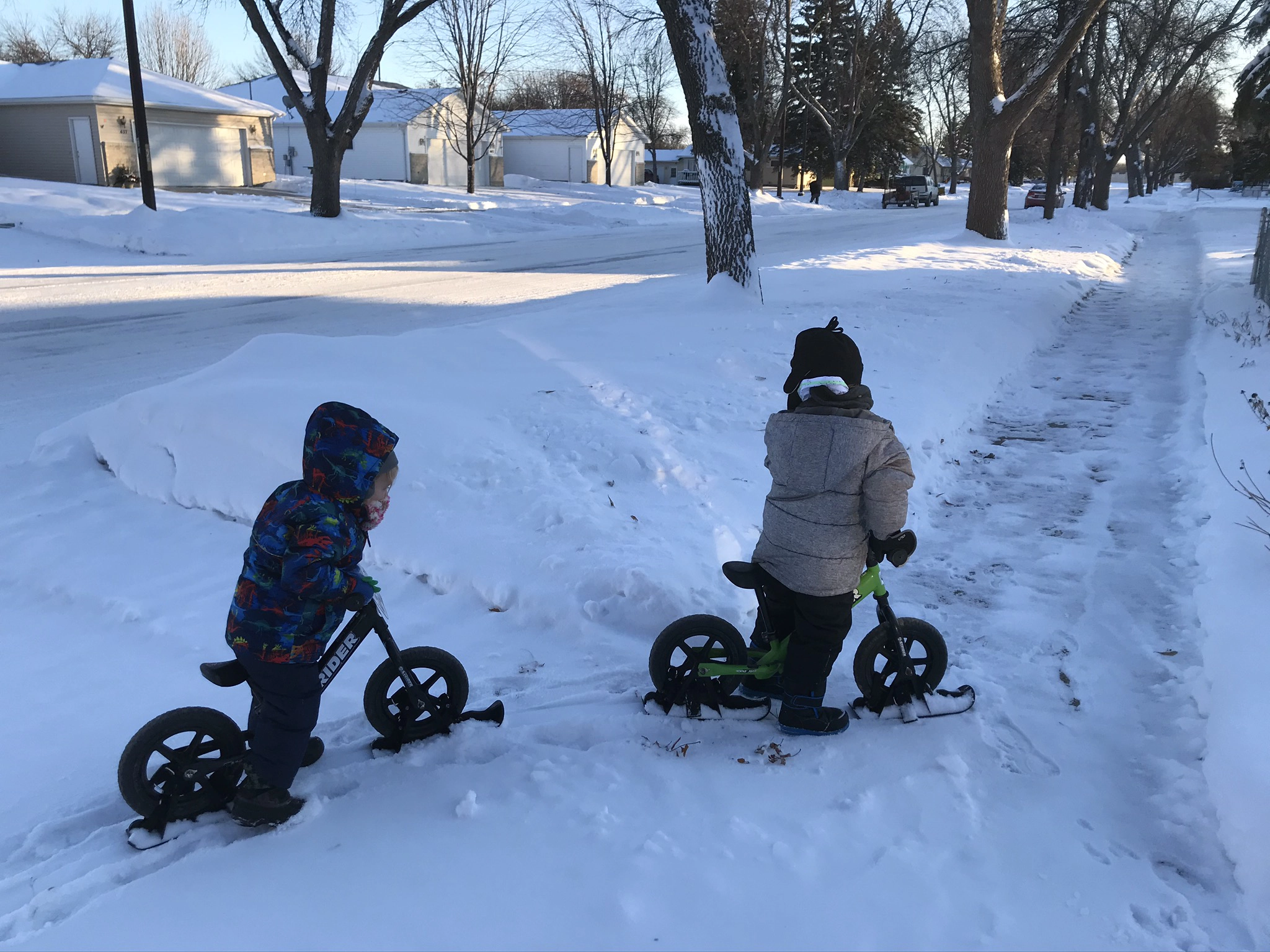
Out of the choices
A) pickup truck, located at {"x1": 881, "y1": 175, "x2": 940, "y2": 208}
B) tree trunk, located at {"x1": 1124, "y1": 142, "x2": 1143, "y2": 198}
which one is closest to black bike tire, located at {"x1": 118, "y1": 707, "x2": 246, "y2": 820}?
pickup truck, located at {"x1": 881, "y1": 175, "x2": 940, "y2": 208}

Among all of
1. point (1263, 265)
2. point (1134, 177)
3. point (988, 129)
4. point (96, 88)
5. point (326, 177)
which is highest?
point (96, 88)

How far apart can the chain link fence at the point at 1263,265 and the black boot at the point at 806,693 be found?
1176cm

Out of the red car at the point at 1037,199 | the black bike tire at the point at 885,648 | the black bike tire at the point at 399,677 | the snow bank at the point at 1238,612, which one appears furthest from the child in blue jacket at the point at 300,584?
the red car at the point at 1037,199

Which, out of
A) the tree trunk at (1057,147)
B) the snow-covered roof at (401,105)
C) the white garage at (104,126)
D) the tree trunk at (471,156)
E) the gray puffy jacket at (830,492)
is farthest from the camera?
the snow-covered roof at (401,105)

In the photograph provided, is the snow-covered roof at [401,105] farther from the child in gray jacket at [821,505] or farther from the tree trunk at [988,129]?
the child in gray jacket at [821,505]

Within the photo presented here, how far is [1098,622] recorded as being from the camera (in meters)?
4.40

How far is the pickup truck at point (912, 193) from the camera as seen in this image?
50188 mm

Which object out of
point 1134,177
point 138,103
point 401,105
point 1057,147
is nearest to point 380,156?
point 401,105

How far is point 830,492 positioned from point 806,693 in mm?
755

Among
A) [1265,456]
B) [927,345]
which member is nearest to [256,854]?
[1265,456]

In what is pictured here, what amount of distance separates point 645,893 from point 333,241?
70.6ft

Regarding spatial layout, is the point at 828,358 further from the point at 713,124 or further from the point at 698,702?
the point at 713,124

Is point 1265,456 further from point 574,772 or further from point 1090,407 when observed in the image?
point 574,772

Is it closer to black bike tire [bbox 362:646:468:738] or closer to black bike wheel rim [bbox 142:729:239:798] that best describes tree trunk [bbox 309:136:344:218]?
black bike tire [bbox 362:646:468:738]
